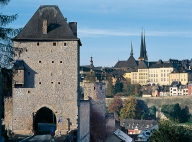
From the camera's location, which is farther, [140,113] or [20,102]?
[140,113]

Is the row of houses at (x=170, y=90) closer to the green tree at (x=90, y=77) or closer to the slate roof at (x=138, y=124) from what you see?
the green tree at (x=90, y=77)

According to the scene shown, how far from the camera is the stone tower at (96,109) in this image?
34344 mm

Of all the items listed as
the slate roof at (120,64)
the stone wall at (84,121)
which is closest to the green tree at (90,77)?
the slate roof at (120,64)

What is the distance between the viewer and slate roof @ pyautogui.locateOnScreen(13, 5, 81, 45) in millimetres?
27312

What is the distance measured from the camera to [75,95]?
27031 millimetres

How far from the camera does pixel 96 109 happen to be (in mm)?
34344

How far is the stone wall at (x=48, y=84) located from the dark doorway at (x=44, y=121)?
24.2 inches

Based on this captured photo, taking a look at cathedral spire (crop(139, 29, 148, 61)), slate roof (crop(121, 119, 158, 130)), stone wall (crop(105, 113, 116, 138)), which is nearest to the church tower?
cathedral spire (crop(139, 29, 148, 61))

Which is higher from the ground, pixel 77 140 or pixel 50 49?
pixel 50 49

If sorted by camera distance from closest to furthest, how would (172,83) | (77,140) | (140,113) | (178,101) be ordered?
(77,140)
(140,113)
(178,101)
(172,83)

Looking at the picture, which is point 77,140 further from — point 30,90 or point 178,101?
point 178,101

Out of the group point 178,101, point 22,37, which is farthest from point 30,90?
point 178,101

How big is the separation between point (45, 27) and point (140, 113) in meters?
66.5

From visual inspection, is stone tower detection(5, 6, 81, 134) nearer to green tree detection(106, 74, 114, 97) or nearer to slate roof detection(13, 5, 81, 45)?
slate roof detection(13, 5, 81, 45)
